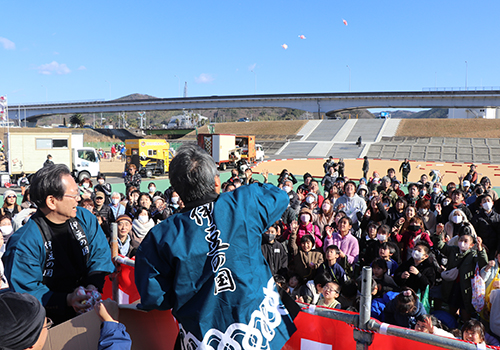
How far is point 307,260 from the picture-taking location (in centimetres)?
596

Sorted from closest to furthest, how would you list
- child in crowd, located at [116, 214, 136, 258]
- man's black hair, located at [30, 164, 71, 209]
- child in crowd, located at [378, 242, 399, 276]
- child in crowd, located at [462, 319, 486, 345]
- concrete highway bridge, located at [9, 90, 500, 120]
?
man's black hair, located at [30, 164, 71, 209]
child in crowd, located at [462, 319, 486, 345]
child in crowd, located at [378, 242, 399, 276]
child in crowd, located at [116, 214, 136, 258]
concrete highway bridge, located at [9, 90, 500, 120]

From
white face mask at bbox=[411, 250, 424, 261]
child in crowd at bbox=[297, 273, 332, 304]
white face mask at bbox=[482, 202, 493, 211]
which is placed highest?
white face mask at bbox=[482, 202, 493, 211]

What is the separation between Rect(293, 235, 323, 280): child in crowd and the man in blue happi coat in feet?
13.9

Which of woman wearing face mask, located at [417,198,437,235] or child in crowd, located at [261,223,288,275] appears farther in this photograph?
woman wearing face mask, located at [417,198,437,235]

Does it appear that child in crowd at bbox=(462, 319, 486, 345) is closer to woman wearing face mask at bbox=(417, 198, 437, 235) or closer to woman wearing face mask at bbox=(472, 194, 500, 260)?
woman wearing face mask at bbox=(472, 194, 500, 260)

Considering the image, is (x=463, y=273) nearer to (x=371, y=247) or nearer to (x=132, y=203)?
(x=371, y=247)

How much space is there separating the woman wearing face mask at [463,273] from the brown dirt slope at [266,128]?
5113cm

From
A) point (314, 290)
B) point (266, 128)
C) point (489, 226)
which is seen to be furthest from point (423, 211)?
point (266, 128)

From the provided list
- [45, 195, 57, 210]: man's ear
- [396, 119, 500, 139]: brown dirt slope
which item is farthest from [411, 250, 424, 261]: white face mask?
[396, 119, 500, 139]: brown dirt slope

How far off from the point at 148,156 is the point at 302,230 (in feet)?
65.5

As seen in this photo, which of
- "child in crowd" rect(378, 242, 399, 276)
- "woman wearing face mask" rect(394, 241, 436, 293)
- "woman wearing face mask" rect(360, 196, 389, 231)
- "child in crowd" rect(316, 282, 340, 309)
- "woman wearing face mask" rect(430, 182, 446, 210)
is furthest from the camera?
"woman wearing face mask" rect(430, 182, 446, 210)

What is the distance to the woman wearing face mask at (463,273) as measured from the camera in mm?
4973

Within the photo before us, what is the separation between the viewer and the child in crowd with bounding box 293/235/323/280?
588 centimetres

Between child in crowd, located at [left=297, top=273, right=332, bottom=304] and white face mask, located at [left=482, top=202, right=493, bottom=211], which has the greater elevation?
white face mask, located at [left=482, top=202, right=493, bottom=211]
